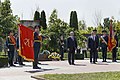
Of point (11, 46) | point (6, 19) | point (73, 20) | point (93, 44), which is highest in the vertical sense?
point (73, 20)

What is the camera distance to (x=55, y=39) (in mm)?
36062

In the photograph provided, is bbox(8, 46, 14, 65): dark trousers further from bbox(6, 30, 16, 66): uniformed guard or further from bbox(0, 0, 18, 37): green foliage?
bbox(0, 0, 18, 37): green foliage

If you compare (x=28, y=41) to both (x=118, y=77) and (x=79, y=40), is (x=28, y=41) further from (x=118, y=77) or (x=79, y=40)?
(x=79, y=40)

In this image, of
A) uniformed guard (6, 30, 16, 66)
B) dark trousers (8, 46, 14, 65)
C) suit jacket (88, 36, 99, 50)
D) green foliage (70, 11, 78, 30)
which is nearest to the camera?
dark trousers (8, 46, 14, 65)

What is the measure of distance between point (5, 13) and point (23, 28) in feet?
66.2

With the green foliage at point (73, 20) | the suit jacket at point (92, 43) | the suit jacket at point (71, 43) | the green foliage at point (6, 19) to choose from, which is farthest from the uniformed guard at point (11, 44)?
the green foliage at point (73, 20)

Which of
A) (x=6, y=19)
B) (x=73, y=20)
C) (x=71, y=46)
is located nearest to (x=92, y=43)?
(x=71, y=46)

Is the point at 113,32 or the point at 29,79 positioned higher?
the point at 113,32

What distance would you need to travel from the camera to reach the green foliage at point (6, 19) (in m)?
35.2

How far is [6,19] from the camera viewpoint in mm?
35781

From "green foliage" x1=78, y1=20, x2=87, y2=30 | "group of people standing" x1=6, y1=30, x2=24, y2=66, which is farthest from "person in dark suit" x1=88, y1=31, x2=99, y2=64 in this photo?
"green foliage" x1=78, y1=20, x2=87, y2=30

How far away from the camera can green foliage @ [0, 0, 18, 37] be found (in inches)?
1384

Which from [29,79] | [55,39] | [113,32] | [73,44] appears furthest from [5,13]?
[29,79]

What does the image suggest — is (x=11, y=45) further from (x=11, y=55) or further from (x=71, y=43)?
(x=71, y=43)
